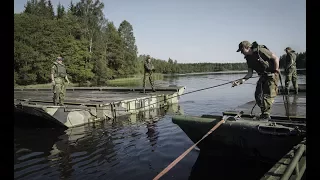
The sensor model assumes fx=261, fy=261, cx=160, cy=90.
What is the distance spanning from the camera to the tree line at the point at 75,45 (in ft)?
154

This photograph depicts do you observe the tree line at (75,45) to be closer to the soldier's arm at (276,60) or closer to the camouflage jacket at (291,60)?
the camouflage jacket at (291,60)

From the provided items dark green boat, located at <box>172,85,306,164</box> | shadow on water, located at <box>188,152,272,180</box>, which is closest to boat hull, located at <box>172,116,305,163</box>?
dark green boat, located at <box>172,85,306,164</box>

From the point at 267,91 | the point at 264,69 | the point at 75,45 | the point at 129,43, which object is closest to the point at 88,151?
the point at 267,91

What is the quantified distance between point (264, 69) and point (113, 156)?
17.6 ft

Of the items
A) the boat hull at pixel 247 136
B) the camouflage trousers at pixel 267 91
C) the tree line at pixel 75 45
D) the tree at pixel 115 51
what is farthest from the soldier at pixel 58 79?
the tree at pixel 115 51

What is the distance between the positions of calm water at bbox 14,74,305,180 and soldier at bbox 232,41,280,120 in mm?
1772

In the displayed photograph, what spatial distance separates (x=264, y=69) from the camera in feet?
24.6

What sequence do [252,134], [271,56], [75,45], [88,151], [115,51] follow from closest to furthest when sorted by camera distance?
[252,134], [271,56], [88,151], [75,45], [115,51]

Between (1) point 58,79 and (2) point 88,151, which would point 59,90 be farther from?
(2) point 88,151

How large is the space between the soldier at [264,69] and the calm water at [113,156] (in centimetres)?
177

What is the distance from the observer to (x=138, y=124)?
13453 mm
